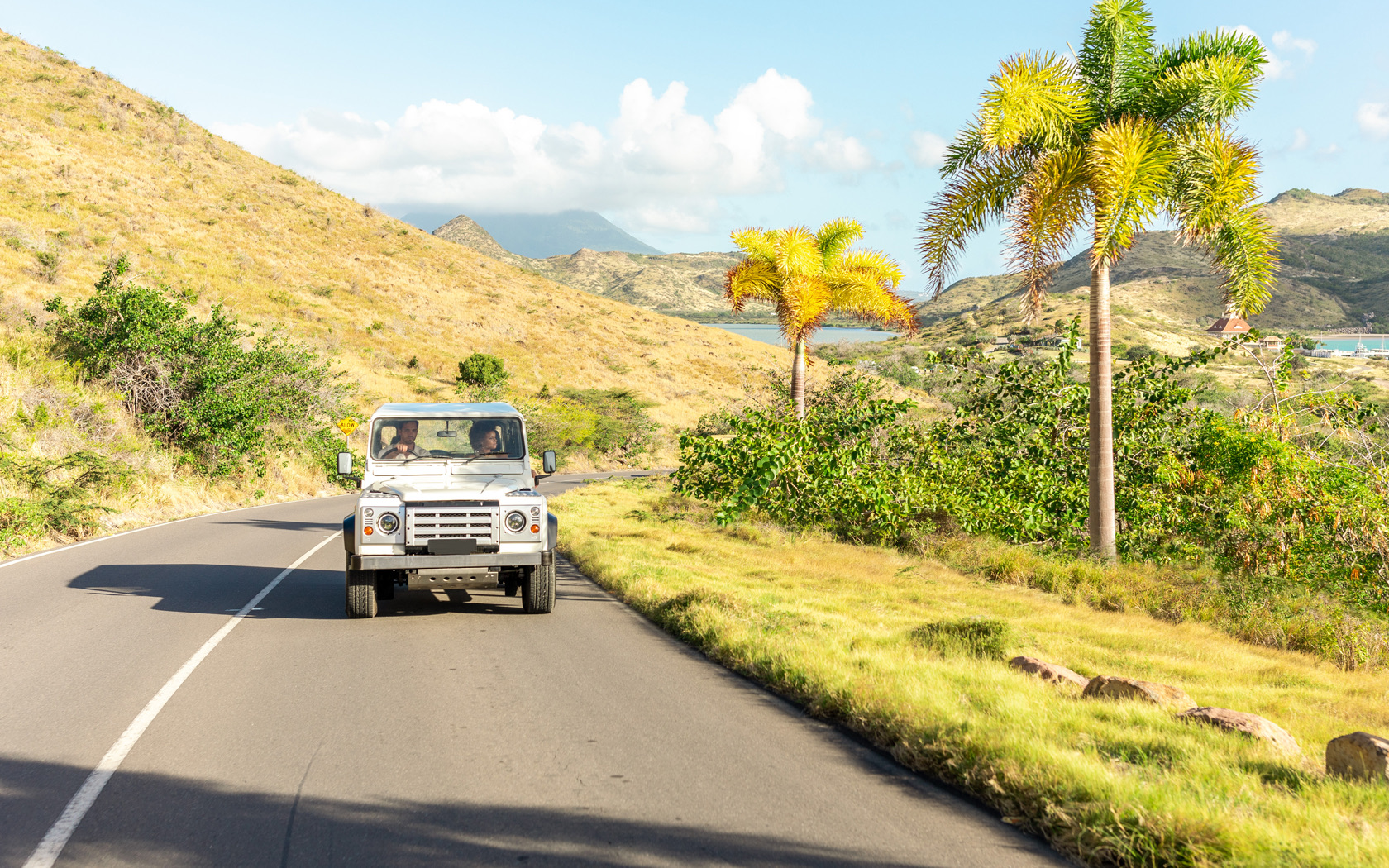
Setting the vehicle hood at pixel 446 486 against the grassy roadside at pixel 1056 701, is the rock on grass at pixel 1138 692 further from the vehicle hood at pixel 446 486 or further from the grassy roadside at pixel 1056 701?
the vehicle hood at pixel 446 486

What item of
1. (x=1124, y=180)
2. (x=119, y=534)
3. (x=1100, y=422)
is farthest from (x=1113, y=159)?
(x=119, y=534)

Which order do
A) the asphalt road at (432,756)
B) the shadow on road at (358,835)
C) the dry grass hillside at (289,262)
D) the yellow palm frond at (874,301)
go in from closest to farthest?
the shadow on road at (358,835), the asphalt road at (432,756), the yellow palm frond at (874,301), the dry grass hillside at (289,262)

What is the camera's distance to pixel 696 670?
25.1 ft

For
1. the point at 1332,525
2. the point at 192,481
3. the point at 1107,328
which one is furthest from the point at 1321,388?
the point at 192,481

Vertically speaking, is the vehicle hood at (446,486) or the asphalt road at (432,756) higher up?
the vehicle hood at (446,486)

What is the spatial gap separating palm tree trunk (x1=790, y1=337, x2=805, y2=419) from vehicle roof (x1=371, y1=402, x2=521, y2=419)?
9.65m

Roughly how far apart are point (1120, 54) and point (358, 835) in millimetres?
15124

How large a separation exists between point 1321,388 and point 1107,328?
4.83m

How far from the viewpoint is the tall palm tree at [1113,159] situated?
13.6m

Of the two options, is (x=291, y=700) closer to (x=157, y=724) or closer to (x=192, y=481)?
(x=157, y=724)

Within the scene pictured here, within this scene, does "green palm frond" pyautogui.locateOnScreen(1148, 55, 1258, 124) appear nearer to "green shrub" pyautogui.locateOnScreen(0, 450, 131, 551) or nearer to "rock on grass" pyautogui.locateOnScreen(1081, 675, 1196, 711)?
"rock on grass" pyautogui.locateOnScreen(1081, 675, 1196, 711)

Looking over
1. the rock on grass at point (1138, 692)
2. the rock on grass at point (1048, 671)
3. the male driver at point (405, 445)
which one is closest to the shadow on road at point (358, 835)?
the rock on grass at point (1138, 692)

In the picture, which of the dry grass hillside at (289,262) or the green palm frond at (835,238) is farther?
the dry grass hillside at (289,262)

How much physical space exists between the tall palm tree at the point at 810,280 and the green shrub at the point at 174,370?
1428cm
